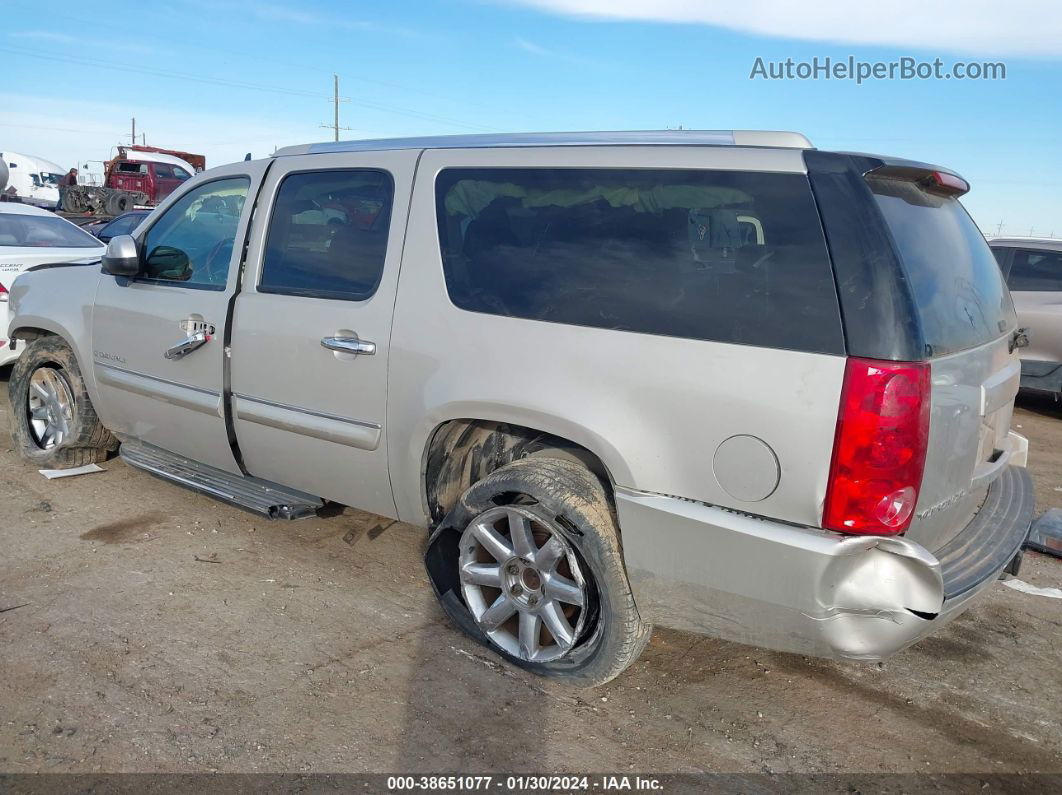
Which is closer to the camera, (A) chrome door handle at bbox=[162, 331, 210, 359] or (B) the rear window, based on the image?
(B) the rear window

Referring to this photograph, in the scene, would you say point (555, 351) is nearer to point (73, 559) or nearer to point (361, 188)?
point (361, 188)

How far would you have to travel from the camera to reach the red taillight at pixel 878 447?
93.4 inches

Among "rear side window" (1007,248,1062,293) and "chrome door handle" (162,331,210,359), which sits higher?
"rear side window" (1007,248,1062,293)

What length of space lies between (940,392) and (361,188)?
2.39 m

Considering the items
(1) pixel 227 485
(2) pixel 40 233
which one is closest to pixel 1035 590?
(1) pixel 227 485

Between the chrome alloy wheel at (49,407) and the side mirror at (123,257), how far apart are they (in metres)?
1.18

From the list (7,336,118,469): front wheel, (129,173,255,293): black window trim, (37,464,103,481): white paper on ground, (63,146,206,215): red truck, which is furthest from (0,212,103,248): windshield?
(63,146,206,215): red truck

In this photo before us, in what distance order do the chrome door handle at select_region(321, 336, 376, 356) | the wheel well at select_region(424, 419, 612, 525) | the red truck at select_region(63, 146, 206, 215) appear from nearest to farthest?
the wheel well at select_region(424, 419, 612, 525) < the chrome door handle at select_region(321, 336, 376, 356) < the red truck at select_region(63, 146, 206, 215)

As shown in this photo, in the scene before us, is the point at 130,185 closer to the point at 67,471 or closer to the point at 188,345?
the point at 67,471

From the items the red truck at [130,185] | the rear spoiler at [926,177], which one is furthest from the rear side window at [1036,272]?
the red truck at [130,185]

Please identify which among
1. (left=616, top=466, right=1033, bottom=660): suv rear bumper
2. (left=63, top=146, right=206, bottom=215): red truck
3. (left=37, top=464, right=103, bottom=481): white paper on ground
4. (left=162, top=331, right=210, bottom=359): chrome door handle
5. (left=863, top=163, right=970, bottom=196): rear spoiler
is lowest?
(left=37, top=464, right=103, bottom=481): white paper on ground

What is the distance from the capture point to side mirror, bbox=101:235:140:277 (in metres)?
4.28

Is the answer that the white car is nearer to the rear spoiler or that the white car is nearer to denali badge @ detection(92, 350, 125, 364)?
denali badge @ detection(92, 350, 125, 364)

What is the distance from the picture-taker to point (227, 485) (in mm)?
4160
